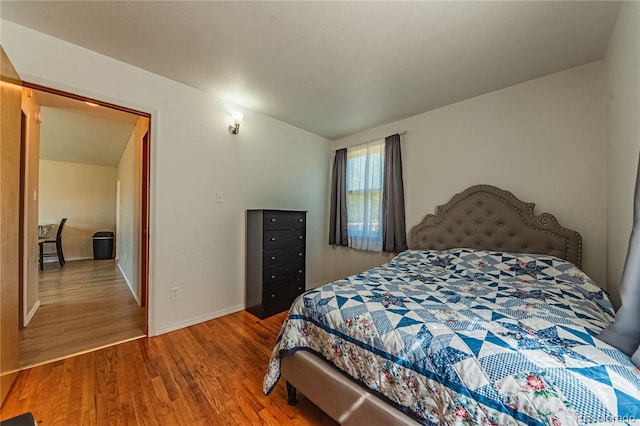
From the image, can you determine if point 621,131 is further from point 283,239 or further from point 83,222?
point 83,222

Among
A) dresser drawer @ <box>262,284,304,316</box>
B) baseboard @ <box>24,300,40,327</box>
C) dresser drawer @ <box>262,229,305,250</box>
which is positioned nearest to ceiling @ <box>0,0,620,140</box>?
Answer: dresser drawer @ <box>262,229,305,250</box>

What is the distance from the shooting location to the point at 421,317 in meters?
1.19

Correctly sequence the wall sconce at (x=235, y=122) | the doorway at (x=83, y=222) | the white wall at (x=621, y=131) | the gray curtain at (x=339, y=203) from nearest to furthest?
the white wall at (x=621, y=131) → the doorway at (x=83, y=222) → the wall sconce at (x=235, y=122) → the gray curtain at (x=339, y=203)

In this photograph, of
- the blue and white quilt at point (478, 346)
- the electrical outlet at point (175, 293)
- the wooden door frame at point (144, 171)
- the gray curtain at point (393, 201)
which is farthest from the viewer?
the gray curtain at point (393, 201)

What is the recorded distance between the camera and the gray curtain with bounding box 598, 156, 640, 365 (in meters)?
0.91

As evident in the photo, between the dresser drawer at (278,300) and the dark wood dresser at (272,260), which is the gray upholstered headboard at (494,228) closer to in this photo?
the dark wood dresser at (272,260)

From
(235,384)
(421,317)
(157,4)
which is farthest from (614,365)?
(157,4)

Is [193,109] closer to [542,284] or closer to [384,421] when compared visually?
[384,421]

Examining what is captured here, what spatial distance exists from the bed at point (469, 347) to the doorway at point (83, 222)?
1994 mm

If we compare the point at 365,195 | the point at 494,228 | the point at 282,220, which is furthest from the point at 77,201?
the point at 494,228

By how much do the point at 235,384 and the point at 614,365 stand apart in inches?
73.3

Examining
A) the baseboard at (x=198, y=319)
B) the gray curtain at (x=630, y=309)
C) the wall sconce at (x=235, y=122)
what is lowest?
the baseboard at (x=198, y=319)

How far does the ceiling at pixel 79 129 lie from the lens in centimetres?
293

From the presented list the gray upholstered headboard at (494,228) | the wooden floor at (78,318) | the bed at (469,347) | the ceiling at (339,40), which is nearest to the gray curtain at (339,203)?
the gray upholstered headboard at (494,228)
